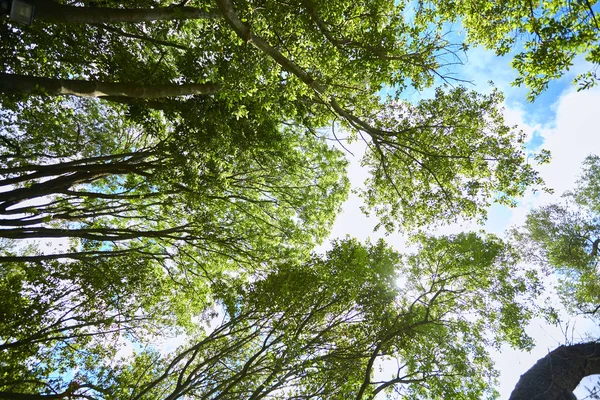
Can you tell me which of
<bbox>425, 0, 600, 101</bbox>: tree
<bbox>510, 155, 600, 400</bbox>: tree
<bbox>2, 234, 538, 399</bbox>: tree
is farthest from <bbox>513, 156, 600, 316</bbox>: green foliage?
<bbox>425, 0, 600, 101</bbox>: tree

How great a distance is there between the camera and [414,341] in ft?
28.2

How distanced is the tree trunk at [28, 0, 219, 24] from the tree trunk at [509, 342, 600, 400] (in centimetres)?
918

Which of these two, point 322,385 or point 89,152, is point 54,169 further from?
point 322,385

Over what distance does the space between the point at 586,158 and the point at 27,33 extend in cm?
2129

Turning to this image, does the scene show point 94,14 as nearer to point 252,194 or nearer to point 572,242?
point 252,194

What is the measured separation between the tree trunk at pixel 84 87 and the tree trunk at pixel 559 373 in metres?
8.85

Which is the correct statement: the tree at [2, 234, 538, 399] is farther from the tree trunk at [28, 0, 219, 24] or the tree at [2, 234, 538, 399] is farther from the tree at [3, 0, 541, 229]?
the tree trunk at [28, 0, 219, 24]

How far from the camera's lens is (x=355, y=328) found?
8375 millimetres

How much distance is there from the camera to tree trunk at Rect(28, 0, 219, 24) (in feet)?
17.0

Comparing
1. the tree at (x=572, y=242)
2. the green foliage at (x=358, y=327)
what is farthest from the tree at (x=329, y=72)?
the tree at (x=572, y=242)

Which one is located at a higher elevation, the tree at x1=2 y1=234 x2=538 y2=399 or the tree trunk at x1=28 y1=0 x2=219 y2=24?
the tree trunk at x1=28 y1=0 x2=219 y2=24

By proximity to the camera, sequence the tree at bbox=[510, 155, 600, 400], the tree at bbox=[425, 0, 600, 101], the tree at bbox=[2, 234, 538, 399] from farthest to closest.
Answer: the tree at bbox=[510, 155, 600, 400]
the tree at bbox=[2, 234, 538, 399]
the tree at bbox=[425, 0, 600, 101]

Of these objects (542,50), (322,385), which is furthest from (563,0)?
(322,385)

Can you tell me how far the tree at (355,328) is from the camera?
748cm
